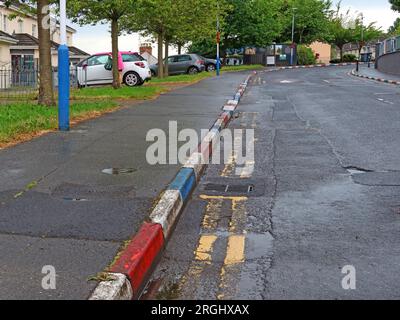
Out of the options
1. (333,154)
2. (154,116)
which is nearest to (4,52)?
(154,116)

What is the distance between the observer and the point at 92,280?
392cm

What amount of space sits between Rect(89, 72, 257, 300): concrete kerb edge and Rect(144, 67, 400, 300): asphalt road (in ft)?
0.44

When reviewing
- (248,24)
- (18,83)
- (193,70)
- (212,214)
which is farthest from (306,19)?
(212,214)

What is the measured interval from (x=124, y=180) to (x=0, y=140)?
135 inches

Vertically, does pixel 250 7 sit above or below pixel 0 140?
above

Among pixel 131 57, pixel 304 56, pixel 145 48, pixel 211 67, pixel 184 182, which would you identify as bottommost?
pixel 184 182

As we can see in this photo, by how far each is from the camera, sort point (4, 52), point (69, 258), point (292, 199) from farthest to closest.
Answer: point (4, 52), point (292, 199), point (69, 258)

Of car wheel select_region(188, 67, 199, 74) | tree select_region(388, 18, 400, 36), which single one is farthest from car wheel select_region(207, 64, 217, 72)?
tree select_region(388, 18, 400, 36)

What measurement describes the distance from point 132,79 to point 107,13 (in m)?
4.09

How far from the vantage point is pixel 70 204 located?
19.0 feet

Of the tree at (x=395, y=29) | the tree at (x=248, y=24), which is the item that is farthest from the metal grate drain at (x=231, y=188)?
the tree at (x=395, y=29)

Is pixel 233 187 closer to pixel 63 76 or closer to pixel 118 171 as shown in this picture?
pixel 118 171

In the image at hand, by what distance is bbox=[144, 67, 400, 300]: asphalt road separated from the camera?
165 inches
